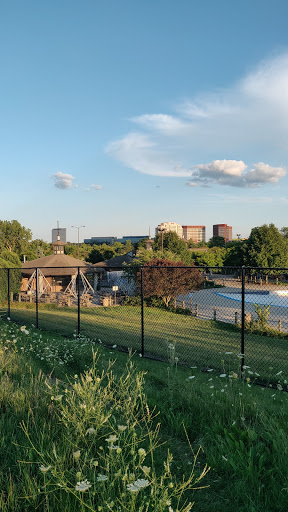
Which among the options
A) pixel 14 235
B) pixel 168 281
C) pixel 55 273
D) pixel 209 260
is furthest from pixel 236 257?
pixel 14 235

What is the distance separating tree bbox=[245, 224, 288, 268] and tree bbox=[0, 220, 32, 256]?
38.3m

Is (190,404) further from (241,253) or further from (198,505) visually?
(241,253)

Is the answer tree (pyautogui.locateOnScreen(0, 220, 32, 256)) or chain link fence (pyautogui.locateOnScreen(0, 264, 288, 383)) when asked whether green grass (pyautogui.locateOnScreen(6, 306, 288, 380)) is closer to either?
chain link fence (pyautogui.locateOnScreen(0, 264, 288, 383))

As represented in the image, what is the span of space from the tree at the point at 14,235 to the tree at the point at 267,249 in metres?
38.3

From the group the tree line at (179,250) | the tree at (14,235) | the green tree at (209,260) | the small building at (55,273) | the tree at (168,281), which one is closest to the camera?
the tree at (168,281)

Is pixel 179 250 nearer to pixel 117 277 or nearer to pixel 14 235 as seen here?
pixel 117 277

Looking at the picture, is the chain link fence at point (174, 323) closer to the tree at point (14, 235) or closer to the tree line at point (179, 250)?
the tree line at point (179, 250)

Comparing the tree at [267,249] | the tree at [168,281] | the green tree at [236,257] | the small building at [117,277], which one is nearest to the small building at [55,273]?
the small building at [117,277]

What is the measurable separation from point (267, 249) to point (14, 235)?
42.5 meters

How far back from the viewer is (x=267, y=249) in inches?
1809

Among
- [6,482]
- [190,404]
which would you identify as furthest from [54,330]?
[6,482]

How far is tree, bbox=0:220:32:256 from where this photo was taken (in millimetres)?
64375

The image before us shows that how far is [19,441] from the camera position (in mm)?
3299

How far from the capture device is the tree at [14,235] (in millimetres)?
64375
